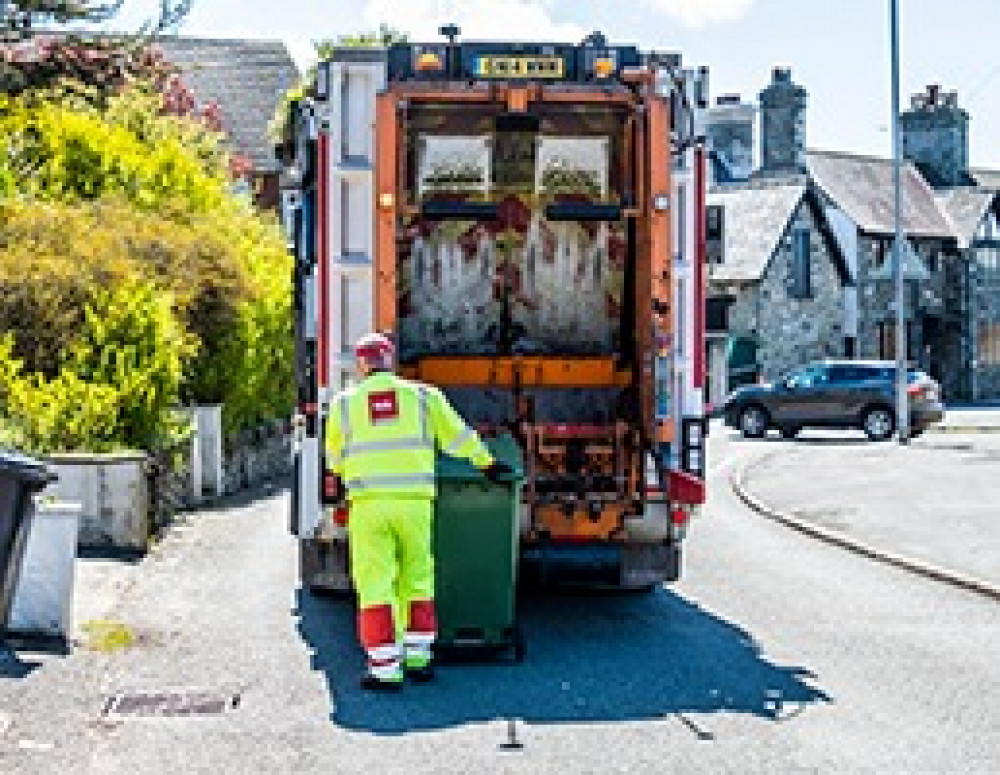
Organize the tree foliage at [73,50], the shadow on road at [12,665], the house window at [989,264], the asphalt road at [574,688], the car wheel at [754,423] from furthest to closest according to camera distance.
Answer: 1. the house window at [989,264]
2. the car wheel at [754,423]
3. the tree foliage at [73,50]
4. the shadow on road at [12,665]
5. the asphalt road at [574,688]

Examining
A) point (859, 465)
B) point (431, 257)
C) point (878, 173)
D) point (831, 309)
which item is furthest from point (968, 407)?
point (431, 257)

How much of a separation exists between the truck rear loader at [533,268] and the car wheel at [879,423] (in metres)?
22.5

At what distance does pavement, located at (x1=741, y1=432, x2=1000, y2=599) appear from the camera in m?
14.0

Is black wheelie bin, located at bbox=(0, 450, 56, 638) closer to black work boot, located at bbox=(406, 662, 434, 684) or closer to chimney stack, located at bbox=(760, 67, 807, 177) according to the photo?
black work boot, located at bbox=(406, 662, 434, 684)

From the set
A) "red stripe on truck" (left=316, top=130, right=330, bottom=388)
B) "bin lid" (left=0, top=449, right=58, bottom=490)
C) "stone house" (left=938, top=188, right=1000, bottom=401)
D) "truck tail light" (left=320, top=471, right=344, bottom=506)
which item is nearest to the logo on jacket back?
"truck tail light" (left=320, top=471, right=344, bottom=506)

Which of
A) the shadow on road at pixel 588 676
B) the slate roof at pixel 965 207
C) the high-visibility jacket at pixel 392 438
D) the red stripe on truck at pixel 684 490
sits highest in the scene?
the slate roof at pixel 965 207

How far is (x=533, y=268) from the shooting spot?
11.3 meters

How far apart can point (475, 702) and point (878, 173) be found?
4974 centimetres

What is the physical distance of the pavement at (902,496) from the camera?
13992 mm

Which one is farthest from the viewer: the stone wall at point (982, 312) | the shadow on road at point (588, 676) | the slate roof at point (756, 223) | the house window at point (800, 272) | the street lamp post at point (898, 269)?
the stone wall at point (982, 312)

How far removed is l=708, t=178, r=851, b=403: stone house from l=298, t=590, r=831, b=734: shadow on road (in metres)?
38.9

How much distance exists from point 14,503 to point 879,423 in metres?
25.9

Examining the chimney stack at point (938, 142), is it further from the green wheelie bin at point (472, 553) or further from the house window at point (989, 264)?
the green wheelie bin at point (472, 553)

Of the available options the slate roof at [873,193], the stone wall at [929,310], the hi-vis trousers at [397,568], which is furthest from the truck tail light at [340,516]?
the stone wall at [929,310]
